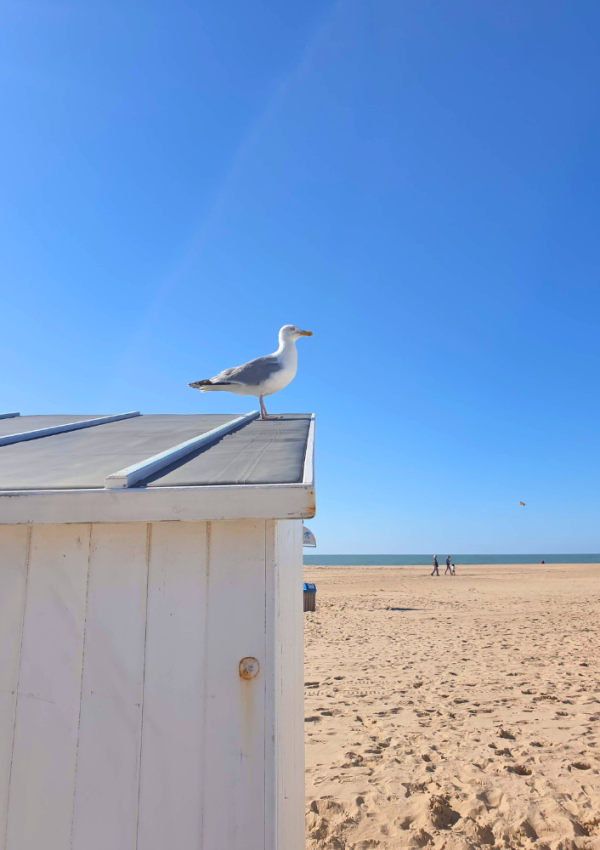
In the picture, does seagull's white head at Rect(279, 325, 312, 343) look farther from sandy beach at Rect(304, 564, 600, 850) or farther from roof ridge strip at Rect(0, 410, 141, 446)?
sandy beach at Rect(304, 564, 600, 850)

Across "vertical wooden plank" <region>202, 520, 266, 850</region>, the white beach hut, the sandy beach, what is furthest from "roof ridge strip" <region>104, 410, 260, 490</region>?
the sandy beach

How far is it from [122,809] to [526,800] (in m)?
3.37

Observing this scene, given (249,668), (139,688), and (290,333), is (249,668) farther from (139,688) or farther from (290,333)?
(290,333)

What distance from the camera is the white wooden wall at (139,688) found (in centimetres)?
163

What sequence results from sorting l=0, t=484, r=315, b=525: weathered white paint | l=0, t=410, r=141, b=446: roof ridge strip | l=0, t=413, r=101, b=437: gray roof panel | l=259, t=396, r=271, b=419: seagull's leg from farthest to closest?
l=259, t=396, r=271, b=419: seagull's leg < l=0, t=413, r=101, b=437: gray roof panel < l=0, t=410, r=141, b=446: roof ridge strip < l=0, t=484, r=315, b=525: weathered white paint

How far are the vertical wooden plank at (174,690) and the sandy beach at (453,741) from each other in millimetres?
2202

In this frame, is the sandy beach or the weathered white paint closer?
the weathered white paint

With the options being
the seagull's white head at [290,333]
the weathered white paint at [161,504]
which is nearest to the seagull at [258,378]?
the seagull's white head at [290,333]

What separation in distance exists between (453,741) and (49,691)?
14.2ft

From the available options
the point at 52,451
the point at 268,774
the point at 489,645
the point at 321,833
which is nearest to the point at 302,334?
the point at 52,451

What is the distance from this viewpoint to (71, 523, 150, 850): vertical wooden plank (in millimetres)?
1641

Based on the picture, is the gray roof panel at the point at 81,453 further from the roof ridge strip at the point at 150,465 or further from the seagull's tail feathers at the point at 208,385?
the seagull's tail feathers at the point at 208,385

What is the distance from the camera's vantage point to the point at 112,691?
1.69 meters

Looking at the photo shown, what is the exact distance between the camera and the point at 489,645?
943 centimetres
